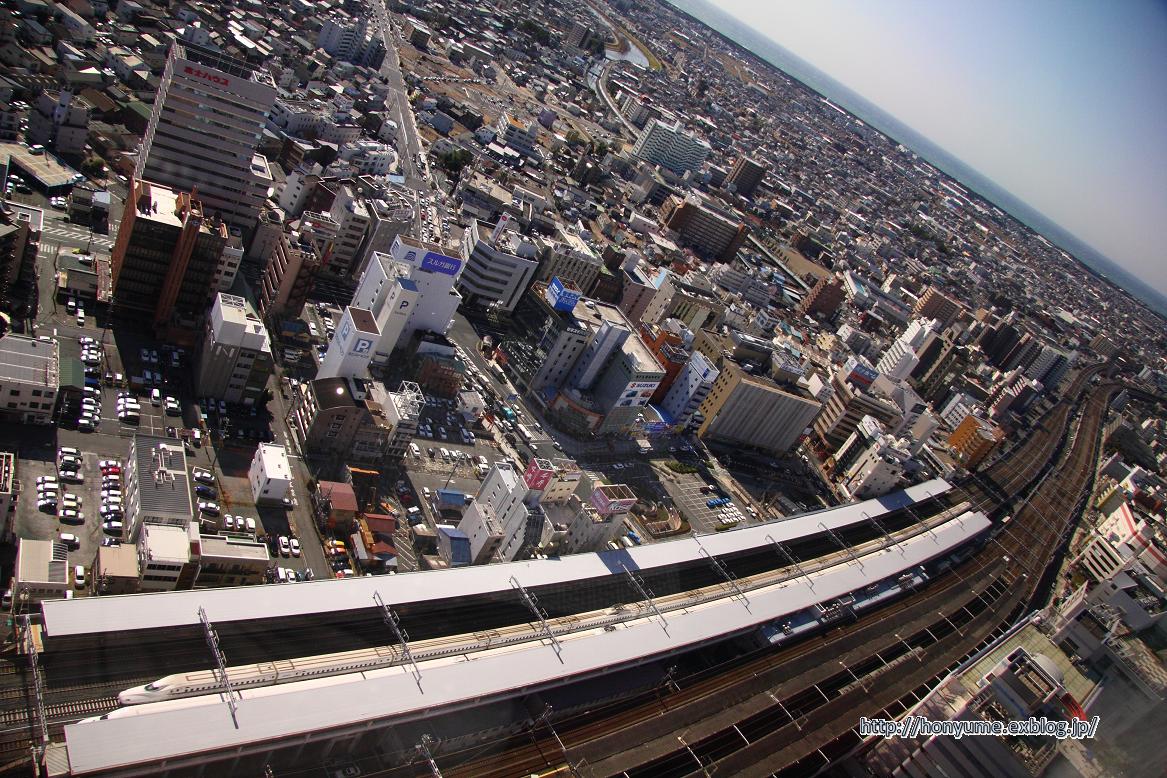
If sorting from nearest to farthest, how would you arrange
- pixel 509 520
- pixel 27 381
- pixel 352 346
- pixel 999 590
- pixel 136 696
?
pixel 136 696
pixel 27 381
pixel 509 520
pixel 352 346
pixel 999 590

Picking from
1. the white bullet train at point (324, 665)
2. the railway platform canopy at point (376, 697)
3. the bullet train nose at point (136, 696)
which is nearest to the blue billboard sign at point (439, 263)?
the white bullet train at point (324, 665)

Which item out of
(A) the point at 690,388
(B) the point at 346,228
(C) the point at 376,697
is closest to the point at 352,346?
(B) the point at 346,228

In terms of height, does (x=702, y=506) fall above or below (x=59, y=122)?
below

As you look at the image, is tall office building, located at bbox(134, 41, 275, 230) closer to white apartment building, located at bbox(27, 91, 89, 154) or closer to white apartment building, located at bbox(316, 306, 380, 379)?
white apartment building, located at bbox(27, 91, 89, 154)

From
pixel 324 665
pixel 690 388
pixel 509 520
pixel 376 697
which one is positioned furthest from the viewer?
pixel 690 388

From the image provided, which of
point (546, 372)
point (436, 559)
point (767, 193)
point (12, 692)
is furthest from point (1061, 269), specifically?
point (12, 692)

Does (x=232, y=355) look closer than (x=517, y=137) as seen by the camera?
Yes

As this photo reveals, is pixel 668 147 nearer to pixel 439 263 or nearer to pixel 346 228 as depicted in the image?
pixel 346 228

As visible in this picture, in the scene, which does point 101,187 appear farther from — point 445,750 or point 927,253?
point 927,253
